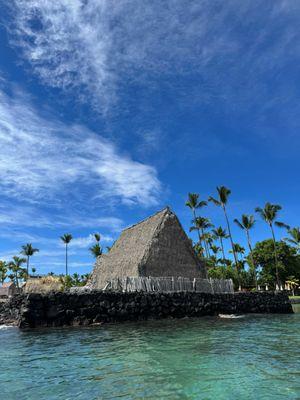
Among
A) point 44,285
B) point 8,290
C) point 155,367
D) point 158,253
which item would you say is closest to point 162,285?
point 158,253

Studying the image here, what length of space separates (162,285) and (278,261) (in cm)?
3344

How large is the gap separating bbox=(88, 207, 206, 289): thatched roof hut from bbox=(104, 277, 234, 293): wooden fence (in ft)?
6.61

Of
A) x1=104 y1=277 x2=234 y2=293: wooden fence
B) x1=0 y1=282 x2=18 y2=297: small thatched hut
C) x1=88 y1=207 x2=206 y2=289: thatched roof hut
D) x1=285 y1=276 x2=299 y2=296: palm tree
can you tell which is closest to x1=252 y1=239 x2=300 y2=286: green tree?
x1=285 y1=276 x2=299 y2=296: palm tree

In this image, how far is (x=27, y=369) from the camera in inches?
261

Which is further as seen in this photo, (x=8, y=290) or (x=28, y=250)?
(x=28, y=250)

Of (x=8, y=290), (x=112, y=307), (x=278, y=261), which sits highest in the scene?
(x=278, y=261)

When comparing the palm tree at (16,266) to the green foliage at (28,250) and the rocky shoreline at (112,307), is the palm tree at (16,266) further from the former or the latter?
the rocky shoreline at (112,307)

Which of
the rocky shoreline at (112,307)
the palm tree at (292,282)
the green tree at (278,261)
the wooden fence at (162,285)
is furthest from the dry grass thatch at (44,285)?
the palm tree at (292,282)

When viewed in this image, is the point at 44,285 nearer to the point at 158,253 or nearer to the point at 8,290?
the point at 158,253

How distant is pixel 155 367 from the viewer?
6273 mm

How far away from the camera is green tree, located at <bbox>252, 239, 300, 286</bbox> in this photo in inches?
1798

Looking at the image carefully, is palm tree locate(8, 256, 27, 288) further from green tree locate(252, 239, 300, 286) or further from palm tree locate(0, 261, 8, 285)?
green tree locate(252, 239, 300, 286)

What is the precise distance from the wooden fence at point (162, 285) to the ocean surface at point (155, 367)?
641cm

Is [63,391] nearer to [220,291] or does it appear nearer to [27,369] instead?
[27,369]
